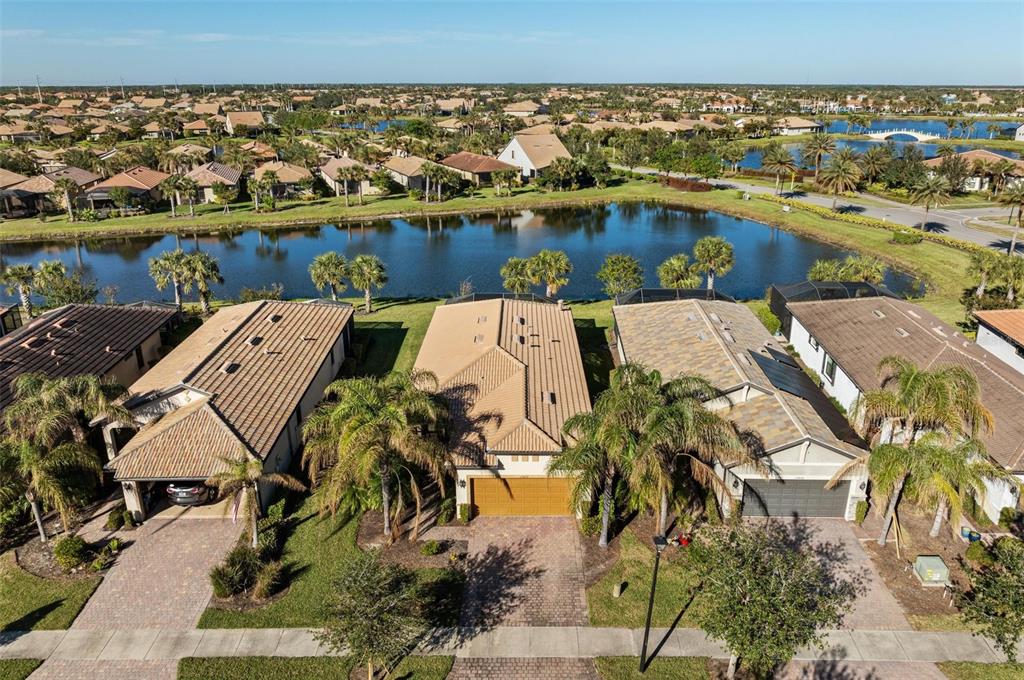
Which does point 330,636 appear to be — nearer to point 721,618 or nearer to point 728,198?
point 721,618

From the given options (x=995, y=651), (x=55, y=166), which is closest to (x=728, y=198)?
(x=995, y=651)

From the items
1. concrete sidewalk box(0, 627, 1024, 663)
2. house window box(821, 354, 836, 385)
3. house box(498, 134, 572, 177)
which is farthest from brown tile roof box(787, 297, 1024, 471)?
house box(498, 134, 572, 177)

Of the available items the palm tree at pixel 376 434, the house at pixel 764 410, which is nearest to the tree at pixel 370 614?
the palm tree at pixel 376 434

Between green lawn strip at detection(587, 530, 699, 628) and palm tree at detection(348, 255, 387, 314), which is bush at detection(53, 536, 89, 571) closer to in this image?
green lawn strip at detection(587, 530, 699, 628)

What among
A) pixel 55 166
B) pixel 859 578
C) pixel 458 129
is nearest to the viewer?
pixel 859 578

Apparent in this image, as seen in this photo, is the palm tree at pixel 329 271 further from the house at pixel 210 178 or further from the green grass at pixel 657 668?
the house at pixel 210 178

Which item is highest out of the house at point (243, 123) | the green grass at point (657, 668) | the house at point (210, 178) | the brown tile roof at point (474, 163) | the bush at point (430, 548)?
the house at point (243, 123)
